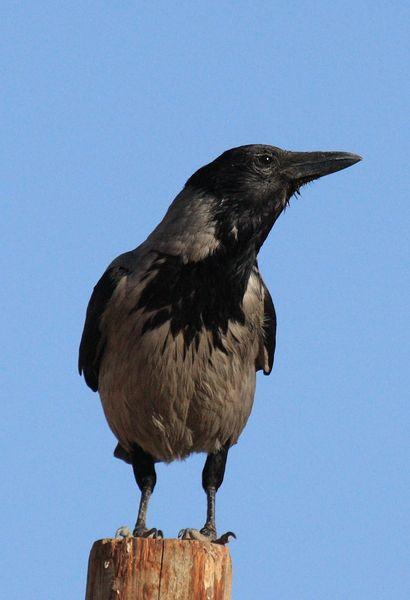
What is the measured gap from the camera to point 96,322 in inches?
339

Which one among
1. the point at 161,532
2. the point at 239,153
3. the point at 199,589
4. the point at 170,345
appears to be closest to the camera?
the point at 199,589

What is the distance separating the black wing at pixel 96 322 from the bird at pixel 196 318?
0.01 m

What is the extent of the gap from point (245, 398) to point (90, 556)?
2517 mm

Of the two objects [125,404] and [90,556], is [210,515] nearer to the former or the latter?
[125,404]

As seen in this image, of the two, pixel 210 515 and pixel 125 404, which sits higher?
pixel 125 404

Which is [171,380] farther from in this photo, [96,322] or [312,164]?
[312,164]

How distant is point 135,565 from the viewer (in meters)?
5.89

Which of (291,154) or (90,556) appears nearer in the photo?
(90,556)

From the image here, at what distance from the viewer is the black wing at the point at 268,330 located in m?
8.78

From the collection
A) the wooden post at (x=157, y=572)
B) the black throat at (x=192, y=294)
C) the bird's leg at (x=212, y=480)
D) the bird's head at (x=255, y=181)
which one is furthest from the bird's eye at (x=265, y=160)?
the wooden post at (x=157, y=572)

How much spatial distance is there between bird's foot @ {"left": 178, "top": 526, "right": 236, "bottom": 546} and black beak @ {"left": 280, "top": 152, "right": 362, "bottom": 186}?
8.55ft

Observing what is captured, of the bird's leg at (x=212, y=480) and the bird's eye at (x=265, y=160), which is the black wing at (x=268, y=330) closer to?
the bird's leg at (x=212, y=480)

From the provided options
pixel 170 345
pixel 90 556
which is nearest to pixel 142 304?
pixel 170 345

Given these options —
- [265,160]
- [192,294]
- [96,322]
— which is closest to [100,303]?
[96,322]
